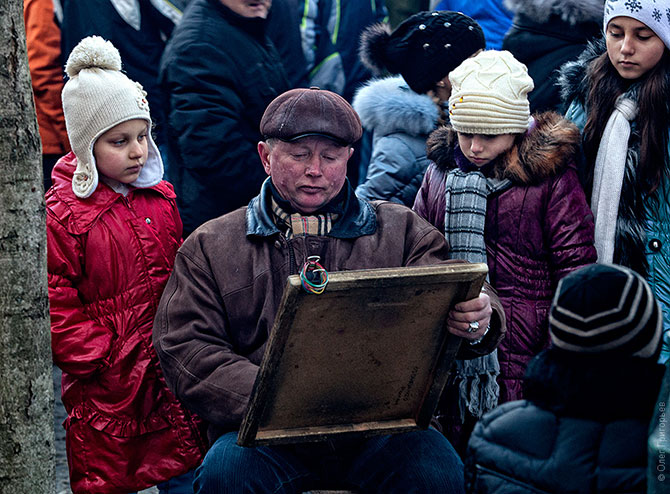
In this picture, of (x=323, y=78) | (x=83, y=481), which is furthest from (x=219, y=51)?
(x=83, y=481)

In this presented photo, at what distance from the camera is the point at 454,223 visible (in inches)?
128

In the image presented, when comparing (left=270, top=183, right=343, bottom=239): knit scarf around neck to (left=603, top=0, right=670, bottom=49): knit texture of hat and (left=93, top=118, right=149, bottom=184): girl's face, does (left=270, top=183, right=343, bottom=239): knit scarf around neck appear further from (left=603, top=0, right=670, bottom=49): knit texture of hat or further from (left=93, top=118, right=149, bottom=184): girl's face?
(left=603, top=0, right=670, bottom=49): knit texture of hat

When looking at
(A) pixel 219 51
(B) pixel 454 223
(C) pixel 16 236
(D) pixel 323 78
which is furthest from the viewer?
(D) pixel 323 78

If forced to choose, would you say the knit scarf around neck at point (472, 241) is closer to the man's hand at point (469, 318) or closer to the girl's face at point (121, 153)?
the man's hand at point (469, 318)

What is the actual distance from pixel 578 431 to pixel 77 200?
1.89 m

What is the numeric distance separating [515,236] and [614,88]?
708 mm

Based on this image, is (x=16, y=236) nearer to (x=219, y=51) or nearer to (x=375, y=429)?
(x=375, y=429)

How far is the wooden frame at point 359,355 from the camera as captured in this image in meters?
2.37

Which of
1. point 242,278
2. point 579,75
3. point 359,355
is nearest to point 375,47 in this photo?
point 579,75

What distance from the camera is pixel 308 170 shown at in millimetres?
2936

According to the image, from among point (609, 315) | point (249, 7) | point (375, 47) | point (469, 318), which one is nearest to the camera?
point (609, 315)

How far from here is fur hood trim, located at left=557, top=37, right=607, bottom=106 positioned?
11.5 feet

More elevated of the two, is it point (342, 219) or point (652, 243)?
point (342, 219)

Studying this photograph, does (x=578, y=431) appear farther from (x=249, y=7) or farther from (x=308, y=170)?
(x=249, y=7)
